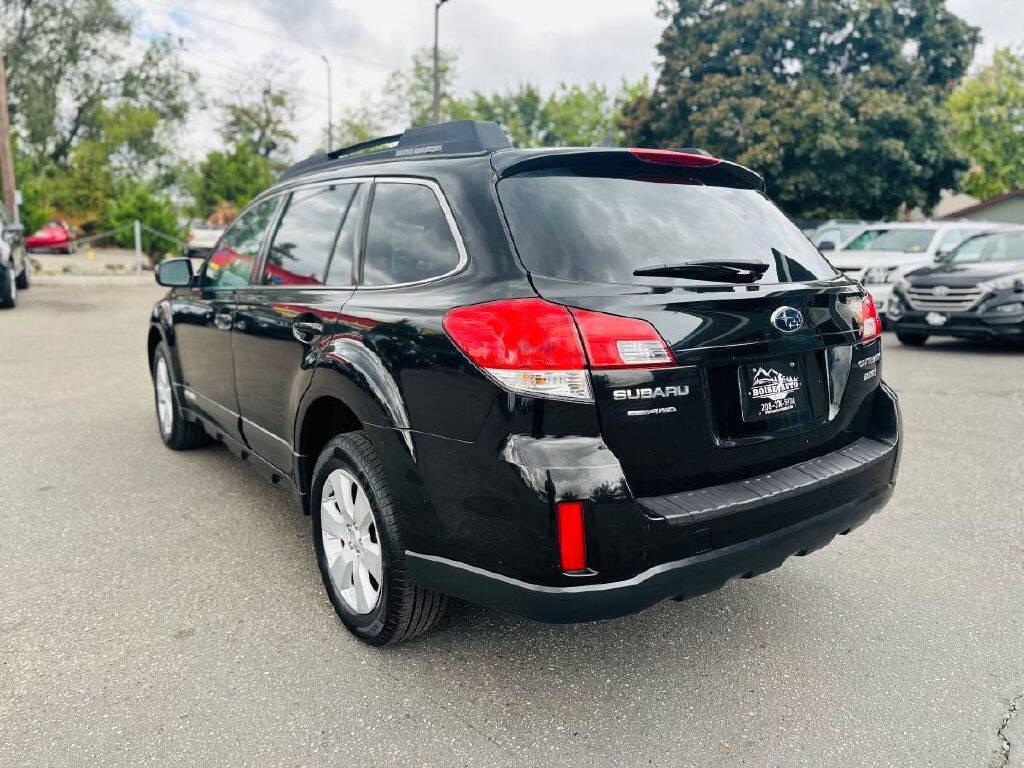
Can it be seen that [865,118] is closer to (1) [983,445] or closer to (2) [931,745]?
(1) [983,445]

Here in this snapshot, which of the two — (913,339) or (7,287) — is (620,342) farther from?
(7,287)

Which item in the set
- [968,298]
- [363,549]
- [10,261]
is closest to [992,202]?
[968,298]

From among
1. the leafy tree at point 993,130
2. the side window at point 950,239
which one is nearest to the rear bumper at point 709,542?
the side window at point 950,239

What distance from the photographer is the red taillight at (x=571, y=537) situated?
2195 millimetres

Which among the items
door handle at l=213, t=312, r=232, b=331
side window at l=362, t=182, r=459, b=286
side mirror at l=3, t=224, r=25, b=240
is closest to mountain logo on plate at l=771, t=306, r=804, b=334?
side window at l=362, t=182, r=459, b=286

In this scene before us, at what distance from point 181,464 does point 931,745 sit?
173 inches

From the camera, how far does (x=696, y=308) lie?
95.7 inches

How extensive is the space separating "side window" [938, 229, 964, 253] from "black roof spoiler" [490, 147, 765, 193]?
12614mm

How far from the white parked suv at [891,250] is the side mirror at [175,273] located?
33.1 feet

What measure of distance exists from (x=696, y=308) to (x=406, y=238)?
3.53ft

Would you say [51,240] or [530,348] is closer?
[530,348]

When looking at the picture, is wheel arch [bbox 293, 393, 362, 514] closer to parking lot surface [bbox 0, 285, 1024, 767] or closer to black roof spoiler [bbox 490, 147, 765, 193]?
parking lot surface [bbox 0, 285, 1024, 767]

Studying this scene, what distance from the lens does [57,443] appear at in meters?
5.61

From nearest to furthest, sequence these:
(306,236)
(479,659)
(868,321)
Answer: (479,659) → (868,321) → (306,236)
